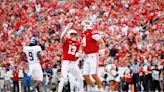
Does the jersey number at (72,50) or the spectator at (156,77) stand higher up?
the jersey number at (72,50)

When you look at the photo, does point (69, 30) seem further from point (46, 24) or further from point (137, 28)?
point (46, 24)

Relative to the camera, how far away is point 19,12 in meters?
37.2

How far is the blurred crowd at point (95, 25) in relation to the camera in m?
27.6

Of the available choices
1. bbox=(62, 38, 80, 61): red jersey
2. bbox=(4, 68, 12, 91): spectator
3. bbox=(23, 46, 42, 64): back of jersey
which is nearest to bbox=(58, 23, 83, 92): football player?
bbox=(62, 38, 80, 61): red jersey

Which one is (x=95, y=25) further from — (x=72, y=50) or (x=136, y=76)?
(x=72, y=50)

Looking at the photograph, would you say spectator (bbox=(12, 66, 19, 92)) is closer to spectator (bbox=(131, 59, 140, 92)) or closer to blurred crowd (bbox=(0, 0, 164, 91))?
blurred crowd (bbox=(0, 0, 164, 91))

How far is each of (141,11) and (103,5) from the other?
306 cm

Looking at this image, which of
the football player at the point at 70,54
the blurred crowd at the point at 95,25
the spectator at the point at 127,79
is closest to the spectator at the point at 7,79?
the blurred crowd at the point at 95,25

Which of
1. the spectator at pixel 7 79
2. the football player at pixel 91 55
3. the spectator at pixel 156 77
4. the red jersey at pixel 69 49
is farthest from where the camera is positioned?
the spectator at pixel 7 79

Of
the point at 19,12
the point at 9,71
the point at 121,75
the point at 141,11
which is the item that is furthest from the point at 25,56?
the point at 19,12

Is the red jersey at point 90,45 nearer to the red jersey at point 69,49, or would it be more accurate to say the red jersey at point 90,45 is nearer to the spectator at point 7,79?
the red jersey at point 69,49

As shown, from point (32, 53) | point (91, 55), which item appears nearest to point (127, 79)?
point (32, 53)

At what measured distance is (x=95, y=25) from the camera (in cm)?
3175

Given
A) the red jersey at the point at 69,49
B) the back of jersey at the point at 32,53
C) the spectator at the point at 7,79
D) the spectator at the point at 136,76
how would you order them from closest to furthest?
the red jersey at the point at 69,49 → the back of jersey at the point at 32,53 → the spectator at the point at 136,76 → the spectator at the point at 7,79
